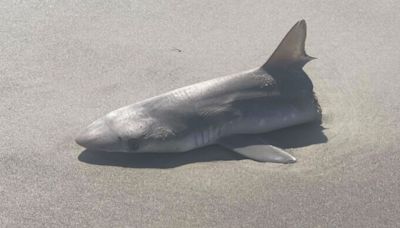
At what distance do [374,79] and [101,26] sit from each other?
247cm

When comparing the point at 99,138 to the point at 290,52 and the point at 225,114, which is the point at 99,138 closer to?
the point at 225,114

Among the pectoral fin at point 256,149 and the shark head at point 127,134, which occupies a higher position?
the shark head at point 127,134

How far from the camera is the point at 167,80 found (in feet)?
17.4

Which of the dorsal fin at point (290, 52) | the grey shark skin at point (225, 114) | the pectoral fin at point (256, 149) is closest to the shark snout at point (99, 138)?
the grey shark skin at point (225, 114)

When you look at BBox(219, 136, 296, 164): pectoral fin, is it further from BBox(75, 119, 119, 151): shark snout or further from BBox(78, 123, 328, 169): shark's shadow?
BBox(75, 119, 119, 151): shark snout

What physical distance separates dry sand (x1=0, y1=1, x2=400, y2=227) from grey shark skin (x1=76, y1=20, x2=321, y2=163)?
89 millimetres

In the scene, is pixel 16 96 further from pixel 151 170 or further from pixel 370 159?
pixel 370 159

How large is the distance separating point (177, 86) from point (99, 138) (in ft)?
3.91

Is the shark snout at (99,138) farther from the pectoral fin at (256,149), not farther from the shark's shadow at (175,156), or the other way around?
the pectoral fin at (256,149)

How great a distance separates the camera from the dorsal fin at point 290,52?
468cm

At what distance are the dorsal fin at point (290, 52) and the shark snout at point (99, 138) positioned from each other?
123 centimetres

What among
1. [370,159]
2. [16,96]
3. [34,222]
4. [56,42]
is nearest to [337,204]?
[370,159]

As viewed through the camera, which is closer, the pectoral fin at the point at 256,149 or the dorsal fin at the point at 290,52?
the pectoral fin at the point at 256,149

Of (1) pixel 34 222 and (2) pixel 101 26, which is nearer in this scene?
(1) pixel 34 222
